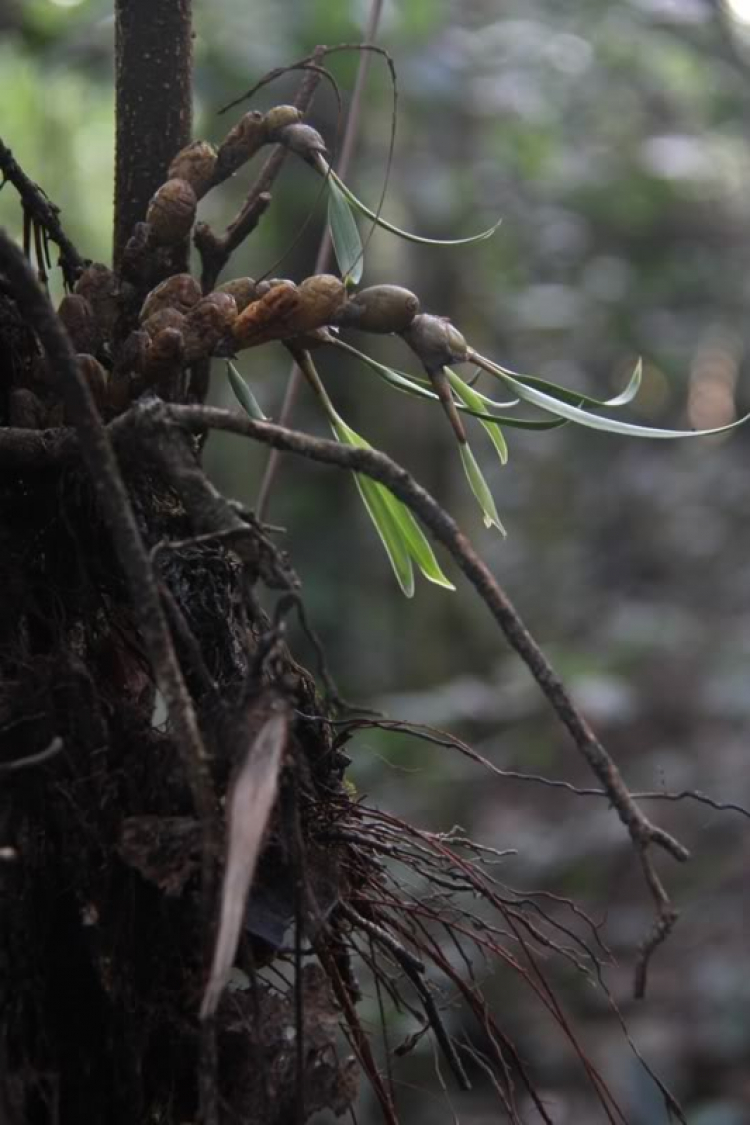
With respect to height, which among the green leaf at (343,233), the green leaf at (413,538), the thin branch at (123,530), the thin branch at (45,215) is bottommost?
Result: the thin branch at (123,530)

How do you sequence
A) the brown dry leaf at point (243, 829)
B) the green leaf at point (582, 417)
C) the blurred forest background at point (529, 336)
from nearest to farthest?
the brown dry leaf at point (243, 829) → the green leaf at point (582, 417) → the blurred forest background at point (529, 336)

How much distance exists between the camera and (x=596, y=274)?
3.63 m

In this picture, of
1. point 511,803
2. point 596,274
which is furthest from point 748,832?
point 596,274

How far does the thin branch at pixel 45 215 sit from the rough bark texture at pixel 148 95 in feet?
0.09

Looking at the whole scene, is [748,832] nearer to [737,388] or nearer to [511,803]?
[511,803]

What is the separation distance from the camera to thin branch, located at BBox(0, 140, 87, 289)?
63 cm

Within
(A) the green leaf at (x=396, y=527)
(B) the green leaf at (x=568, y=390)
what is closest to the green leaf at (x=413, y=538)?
(A) the green leaf at (x=396, y=527)

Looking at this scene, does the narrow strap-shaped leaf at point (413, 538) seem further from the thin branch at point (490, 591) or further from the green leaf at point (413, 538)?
the thin branch at point (490, 591)

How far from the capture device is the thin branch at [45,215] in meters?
0.63

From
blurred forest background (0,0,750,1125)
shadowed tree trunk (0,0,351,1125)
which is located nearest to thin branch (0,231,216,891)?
shadowed tree trunk (0,0,351,1125)

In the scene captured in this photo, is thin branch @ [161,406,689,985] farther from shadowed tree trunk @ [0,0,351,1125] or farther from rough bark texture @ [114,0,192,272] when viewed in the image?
rough bark texture @ [114,0,192,272]

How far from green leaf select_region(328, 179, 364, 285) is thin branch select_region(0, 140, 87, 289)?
5.6 inches

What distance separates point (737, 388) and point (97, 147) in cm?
316

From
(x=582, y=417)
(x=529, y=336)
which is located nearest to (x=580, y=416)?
(x=582, y=417)
